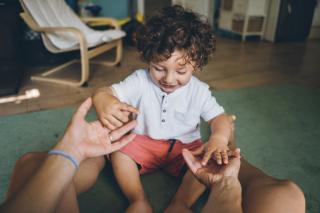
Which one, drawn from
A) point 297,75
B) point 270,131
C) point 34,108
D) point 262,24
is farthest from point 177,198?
point 262,24

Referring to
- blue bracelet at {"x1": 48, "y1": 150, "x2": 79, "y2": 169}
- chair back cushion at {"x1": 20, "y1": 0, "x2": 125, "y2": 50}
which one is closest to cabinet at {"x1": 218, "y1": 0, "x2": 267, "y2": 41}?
chair back cushion at {"x1": 20, "y1": 0, "x2": 125, "y2": 50}

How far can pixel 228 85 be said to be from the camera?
216 cm

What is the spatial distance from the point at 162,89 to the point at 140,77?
0.29ft

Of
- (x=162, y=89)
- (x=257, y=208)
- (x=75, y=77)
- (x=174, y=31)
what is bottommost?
(x=75, y=77)

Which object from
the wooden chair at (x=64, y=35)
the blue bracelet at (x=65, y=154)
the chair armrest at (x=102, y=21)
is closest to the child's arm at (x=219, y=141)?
the blue bracelet at (x=65, y=154)

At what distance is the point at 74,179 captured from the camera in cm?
88

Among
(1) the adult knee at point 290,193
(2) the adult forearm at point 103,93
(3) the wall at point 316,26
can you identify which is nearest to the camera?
(1) the adult knee at point 290,193

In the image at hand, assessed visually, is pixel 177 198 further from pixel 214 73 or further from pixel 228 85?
pixel 214 73

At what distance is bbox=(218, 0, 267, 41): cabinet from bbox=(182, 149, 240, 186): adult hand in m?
3.12

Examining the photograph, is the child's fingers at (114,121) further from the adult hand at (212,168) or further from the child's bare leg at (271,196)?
the child's bare leg at (271,196)

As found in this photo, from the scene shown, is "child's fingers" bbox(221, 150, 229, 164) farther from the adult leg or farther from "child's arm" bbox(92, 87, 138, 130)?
"child's arm" bbox(92, 87, 138, 130)

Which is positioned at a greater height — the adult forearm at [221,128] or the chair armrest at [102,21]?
the chair armrest at [102,21]

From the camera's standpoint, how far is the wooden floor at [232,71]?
1918mm

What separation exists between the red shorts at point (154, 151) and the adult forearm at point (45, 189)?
31cm
